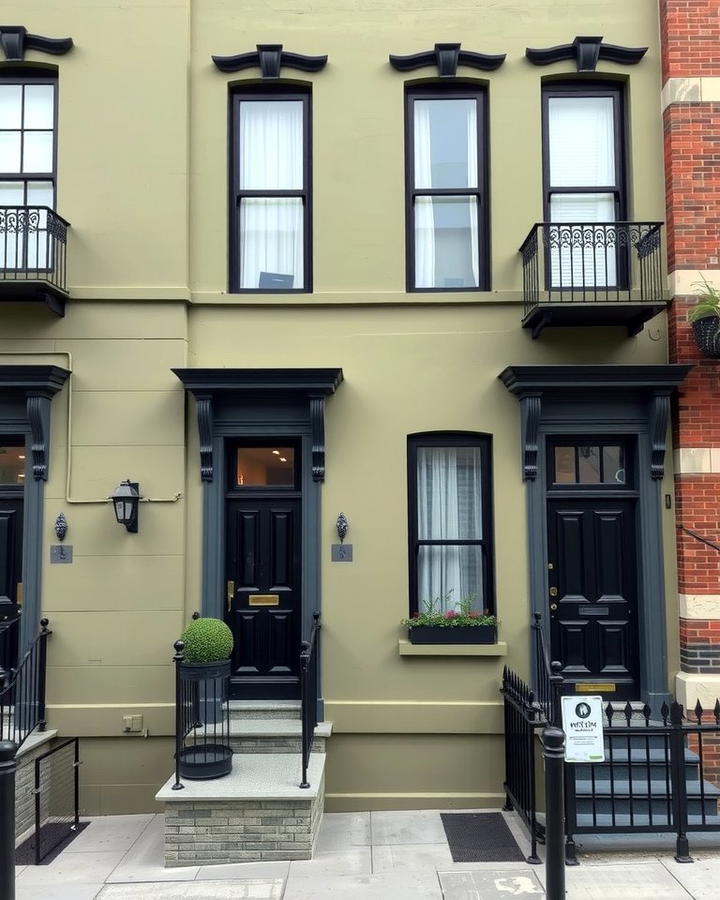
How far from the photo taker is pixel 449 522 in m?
7.87

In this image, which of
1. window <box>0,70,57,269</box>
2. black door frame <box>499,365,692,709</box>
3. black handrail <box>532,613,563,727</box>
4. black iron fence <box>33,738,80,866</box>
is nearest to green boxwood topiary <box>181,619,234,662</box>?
black iron fence <box>33,738,80,866</box>

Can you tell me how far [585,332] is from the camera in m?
7.78

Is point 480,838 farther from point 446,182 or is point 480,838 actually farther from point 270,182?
point 270,182

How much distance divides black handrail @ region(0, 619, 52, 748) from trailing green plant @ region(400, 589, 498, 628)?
137 inches

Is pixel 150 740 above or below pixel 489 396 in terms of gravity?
below

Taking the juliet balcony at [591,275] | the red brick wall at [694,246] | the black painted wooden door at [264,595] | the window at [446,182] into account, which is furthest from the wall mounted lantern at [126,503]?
the red brick wall at [694,246]

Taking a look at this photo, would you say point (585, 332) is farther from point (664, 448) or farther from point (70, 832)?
point (70, 832)

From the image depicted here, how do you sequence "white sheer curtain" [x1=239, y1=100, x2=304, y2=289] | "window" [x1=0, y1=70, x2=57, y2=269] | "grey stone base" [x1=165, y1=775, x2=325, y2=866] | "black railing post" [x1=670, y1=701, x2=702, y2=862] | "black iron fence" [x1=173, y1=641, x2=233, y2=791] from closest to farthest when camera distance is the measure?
"black railing post" [x1=670, y1=701, x2=702, y2=862]
"grey stone base" [x1=165, y1=775, x2=325, y2=866]
"black iron fence" [x1=173, y1=641, x2=233, y2=791]
"window" [x1=0, y1=70, x2=57, y2=269]
"white sheer curtain" [x1=239, y1=100, x2=304, y2=289]

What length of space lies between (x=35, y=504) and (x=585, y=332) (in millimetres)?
5779

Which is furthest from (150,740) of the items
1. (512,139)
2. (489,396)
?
(512,139)

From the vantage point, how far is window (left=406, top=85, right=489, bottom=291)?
8062 mm

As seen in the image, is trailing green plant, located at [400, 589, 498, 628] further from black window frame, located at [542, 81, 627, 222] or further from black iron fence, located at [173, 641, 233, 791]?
black window frame, located at [542, 81, 627, 222]

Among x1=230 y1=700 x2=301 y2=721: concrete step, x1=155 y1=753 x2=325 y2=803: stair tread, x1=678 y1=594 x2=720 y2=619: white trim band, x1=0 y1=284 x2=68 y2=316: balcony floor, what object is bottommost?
x1=155 y1=753 x2=325 y2=803: stair tread

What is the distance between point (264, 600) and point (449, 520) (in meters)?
2.06
